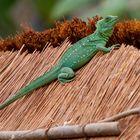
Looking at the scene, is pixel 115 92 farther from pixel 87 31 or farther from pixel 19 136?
pixel 87 31

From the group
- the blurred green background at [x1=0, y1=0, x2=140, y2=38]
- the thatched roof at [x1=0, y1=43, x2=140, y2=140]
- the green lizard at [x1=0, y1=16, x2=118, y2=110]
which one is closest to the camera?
the thatched roof at [x1=0, y1=43, x2=140, y2=140]

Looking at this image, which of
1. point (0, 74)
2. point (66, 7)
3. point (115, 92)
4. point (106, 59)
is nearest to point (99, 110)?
point (115, 92)

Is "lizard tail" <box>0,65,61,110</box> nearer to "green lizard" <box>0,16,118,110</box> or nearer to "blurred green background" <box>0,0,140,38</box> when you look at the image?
A: "green lizard" <box>0,16,118,110</box>

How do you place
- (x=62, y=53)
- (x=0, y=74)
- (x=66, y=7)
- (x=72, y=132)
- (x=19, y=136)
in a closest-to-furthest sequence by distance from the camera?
1. (x=72, y=132)
2. (x=19, y=136)
3. (x=62, y=53)
4. (x=0, y=74)
5. (x=66, y=7)

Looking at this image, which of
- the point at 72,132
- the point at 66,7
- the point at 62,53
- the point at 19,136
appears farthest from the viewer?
the point at 66,7

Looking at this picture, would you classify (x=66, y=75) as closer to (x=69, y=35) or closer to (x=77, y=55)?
(x=77, y=55)

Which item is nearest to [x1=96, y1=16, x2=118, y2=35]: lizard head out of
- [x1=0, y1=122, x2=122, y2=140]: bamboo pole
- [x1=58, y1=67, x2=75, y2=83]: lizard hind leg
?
[x1=58, y1=67, x2=75, y2=83]: lizard hind leg
